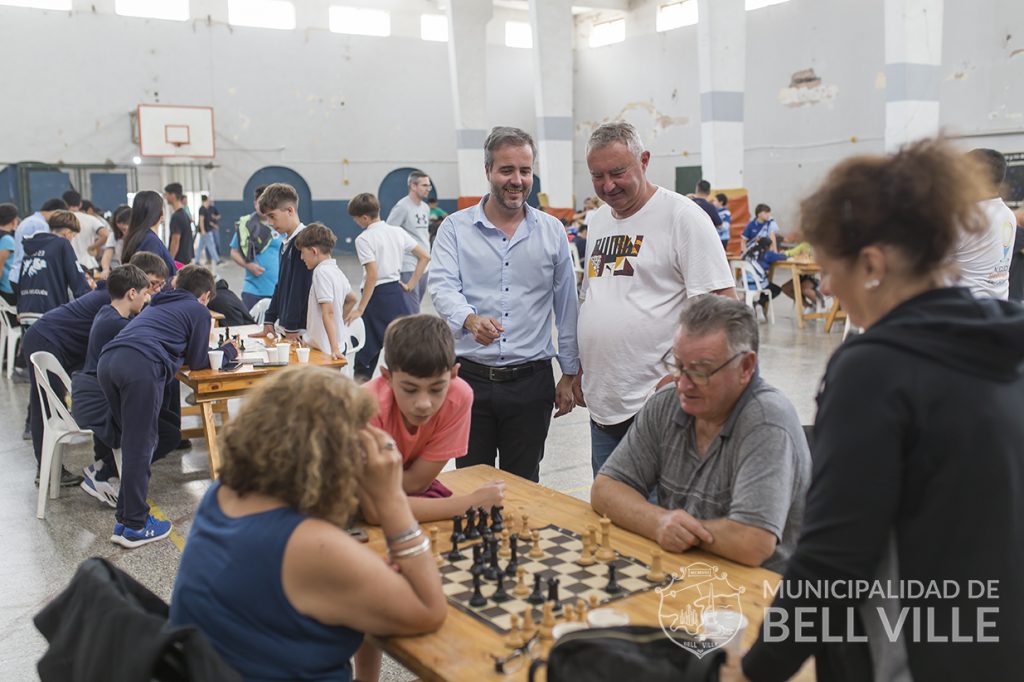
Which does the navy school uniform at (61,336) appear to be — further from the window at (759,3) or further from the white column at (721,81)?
the window at (759,3)

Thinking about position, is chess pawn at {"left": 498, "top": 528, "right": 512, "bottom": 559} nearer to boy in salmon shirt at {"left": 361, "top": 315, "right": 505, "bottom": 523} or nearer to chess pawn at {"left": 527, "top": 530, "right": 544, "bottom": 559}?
chess pawn at {"left": 527, "top": 530, "right": 544, "bottom": 559}

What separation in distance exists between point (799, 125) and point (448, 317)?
571 inches

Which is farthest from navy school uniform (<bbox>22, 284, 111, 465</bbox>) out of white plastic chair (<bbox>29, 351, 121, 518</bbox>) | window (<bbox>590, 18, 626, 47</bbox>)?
window (<bbox>590, 18, 626, 47</bbox>)

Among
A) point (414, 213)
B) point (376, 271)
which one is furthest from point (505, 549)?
point (414, 213)

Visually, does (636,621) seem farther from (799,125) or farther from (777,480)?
(799,125)

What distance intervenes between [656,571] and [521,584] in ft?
0.95

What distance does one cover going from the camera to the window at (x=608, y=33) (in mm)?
20109

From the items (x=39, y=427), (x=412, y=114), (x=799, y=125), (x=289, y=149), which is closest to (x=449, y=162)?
(x=412, y=114)

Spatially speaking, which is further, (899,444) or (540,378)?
(540,378)

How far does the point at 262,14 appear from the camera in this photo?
18297 mm

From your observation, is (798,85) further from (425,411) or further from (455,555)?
(455,555)

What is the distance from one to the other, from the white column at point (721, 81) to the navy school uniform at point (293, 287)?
8189 millimetres

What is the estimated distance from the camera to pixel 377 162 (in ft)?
65.7

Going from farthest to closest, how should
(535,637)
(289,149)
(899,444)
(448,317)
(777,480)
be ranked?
1. (289,149)
2. (448,317)
3. (777,480)
4. (535,637)
5. (899,444)
